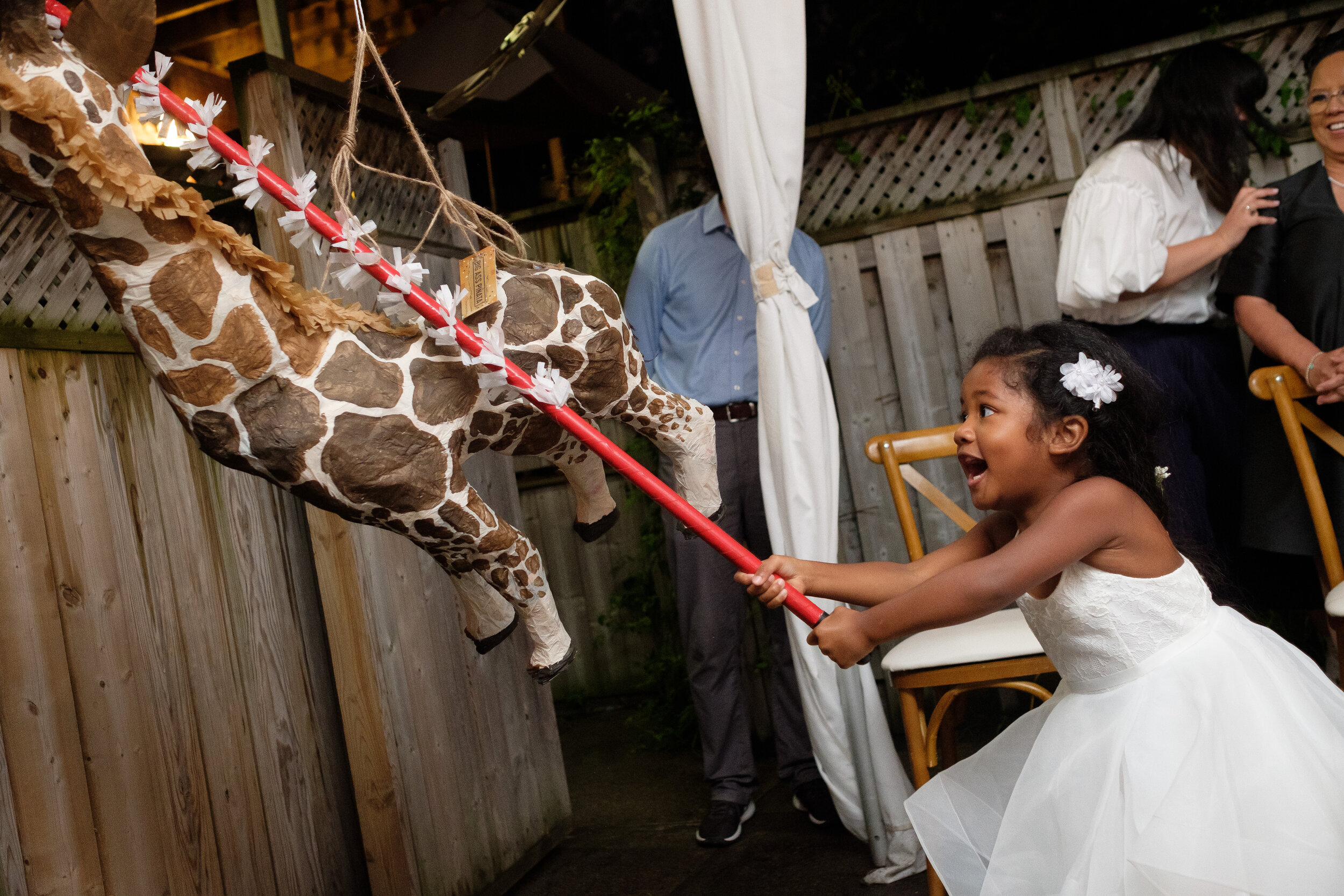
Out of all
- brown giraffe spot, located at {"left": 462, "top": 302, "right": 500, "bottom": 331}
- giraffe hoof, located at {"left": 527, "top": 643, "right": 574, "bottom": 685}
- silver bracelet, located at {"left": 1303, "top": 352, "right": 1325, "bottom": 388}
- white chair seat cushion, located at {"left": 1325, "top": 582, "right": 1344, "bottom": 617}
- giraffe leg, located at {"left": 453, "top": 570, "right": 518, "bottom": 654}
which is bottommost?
white chair seat cushion, located at {"left": 1325, "top": 582, "right": 1344, "bottom": 617}

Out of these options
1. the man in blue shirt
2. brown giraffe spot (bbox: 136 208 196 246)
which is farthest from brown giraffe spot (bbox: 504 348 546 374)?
the man in blue shirt

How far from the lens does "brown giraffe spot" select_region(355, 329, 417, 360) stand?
1.10 metres

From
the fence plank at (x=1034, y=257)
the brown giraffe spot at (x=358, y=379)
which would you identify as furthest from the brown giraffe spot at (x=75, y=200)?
the fence plank at (x=1034, y=257)

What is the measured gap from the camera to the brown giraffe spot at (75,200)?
91 centimetres

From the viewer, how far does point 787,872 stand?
242 centimetres

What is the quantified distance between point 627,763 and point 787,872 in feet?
3.57

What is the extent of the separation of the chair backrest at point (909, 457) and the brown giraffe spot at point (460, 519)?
4.43 ft

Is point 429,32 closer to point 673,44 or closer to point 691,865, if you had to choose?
point 673,44

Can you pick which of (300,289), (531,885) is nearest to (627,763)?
(531,885)

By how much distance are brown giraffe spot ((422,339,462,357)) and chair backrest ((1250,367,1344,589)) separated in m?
1.75

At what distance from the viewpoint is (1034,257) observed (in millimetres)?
3055

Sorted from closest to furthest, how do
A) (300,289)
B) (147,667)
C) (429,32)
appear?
(300,289) < (147,667) < (429,32)

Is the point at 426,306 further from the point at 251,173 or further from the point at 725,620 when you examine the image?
the point at 725,620

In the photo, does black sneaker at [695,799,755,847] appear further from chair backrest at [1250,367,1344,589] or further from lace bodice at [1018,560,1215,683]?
chair backrest at [1250,367,1344,589]
